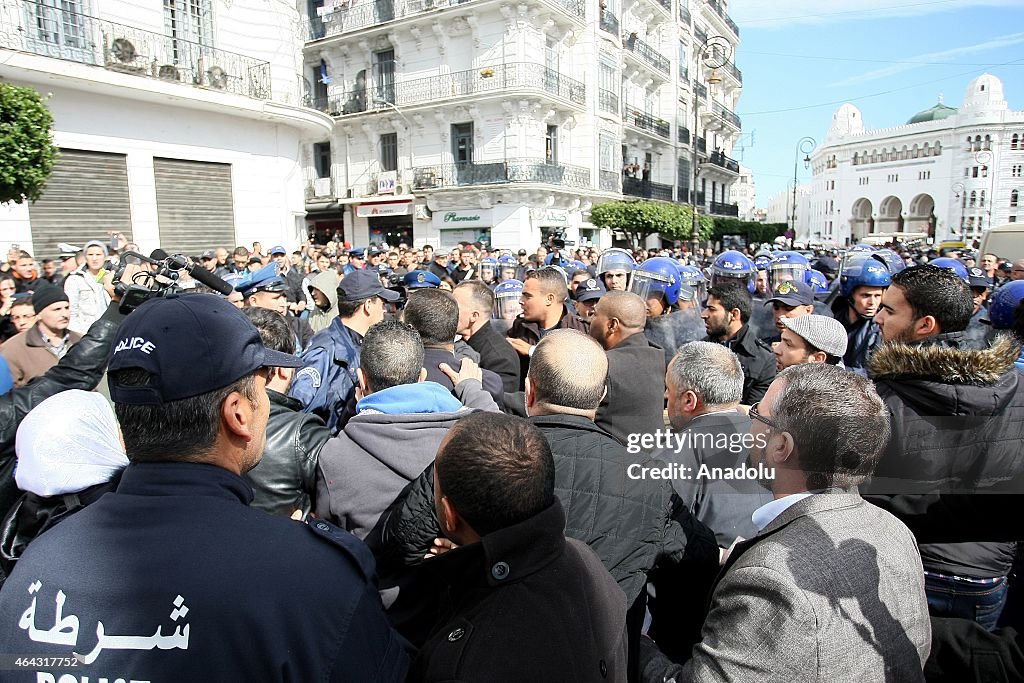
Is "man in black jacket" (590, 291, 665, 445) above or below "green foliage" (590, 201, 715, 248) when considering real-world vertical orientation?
below

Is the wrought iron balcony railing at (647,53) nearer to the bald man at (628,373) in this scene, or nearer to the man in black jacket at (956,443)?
the bald man at (628,373)

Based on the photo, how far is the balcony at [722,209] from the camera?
155 feet

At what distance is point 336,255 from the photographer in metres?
14.8

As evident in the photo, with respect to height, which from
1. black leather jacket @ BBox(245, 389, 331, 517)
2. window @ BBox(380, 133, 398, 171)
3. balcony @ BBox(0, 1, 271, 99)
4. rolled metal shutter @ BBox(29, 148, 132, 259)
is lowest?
black leather jacket @ BBox(245, 389, 331, 517)

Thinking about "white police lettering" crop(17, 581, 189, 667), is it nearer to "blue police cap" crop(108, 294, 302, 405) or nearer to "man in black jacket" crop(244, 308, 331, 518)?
"blue police cap" crop(108, 294, 302, 405)

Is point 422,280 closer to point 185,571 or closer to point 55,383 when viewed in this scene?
point 55,383

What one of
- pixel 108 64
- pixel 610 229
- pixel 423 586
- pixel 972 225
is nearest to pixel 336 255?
pixel 108 64

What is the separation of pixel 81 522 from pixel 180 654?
1.10 ft

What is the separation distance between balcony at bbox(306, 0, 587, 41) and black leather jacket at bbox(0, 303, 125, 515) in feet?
84.9

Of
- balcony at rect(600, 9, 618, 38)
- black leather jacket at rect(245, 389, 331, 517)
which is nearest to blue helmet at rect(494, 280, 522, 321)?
black leather jacket at rect(245, 389, 331, 517)

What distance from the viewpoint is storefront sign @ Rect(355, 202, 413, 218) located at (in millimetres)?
28105

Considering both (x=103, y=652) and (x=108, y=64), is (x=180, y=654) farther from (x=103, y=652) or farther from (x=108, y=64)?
(x=108, y=64)

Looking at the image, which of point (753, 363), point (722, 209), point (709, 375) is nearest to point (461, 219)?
point (753, 363)

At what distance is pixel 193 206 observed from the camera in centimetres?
1470
